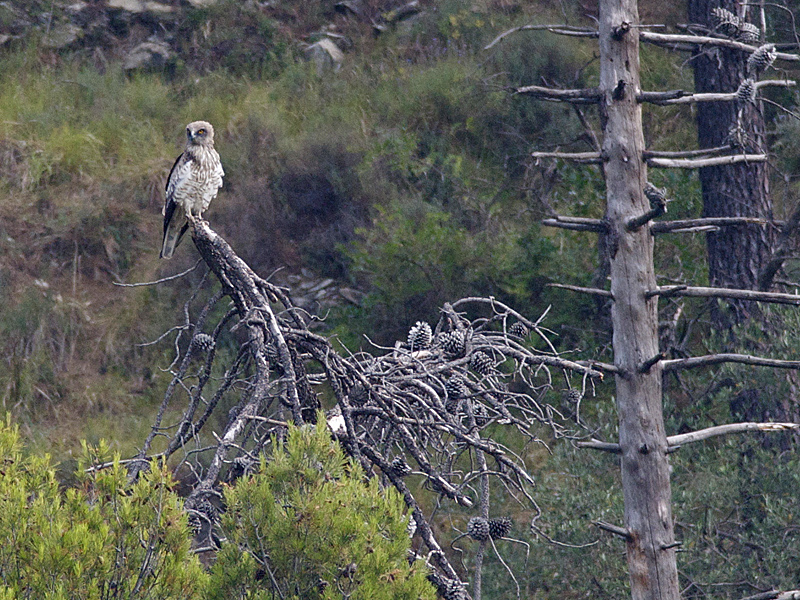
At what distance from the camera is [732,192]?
8461 mm

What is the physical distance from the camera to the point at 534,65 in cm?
1225

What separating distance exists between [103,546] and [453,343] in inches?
79.4

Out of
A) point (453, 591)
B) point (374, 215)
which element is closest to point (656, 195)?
point (453, 591)

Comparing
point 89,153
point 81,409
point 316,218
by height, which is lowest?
point 81,409

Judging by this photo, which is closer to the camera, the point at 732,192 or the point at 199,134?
the point at 199,134

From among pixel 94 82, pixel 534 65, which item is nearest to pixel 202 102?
pixel 94 82

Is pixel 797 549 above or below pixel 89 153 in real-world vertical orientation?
below

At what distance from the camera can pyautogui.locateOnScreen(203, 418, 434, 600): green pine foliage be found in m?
2.83

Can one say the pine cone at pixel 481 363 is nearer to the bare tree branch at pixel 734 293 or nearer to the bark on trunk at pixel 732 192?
the bare tree branch at pixel 734 293

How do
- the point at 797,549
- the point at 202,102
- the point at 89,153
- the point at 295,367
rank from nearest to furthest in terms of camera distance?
the point at 295,367 < the point at 797,549 < the point at 89,153 < the point at 202,102

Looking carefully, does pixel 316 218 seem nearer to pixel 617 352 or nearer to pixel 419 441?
pixel 617 352

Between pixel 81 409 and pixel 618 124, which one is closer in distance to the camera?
pixel 618 124

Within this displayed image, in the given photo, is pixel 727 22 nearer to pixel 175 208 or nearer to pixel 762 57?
pixel 762 57

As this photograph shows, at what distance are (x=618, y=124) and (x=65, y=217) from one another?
28.7 feet
